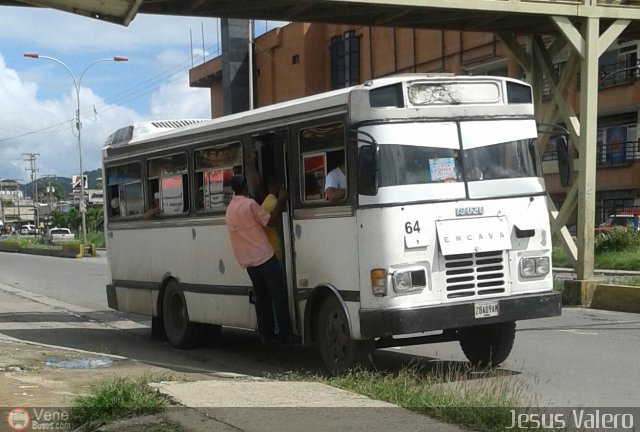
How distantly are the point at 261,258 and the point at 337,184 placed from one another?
1.48 m

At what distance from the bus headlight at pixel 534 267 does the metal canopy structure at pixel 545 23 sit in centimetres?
619

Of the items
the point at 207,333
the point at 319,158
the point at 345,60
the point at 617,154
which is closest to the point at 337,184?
the point at 319,158

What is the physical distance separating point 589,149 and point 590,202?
95 centimetres

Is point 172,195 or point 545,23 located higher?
point 545,23

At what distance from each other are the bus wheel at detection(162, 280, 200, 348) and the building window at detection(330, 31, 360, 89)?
43166 mm

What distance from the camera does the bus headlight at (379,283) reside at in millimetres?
8188

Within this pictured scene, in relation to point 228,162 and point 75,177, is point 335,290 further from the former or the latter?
point 75,177

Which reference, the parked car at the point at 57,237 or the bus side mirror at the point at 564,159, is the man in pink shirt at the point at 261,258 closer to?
the bus side mirror at the point at 564,159

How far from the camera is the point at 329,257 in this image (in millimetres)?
8867

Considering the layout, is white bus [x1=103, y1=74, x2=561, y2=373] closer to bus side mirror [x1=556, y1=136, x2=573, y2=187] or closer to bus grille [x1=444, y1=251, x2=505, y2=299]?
bus grille [x1=444, y1=251, x2=505, y2=299]

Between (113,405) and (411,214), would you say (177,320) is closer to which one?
(411,214)

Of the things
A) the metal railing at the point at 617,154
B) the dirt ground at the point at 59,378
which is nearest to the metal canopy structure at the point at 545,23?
the dirt ground at the point at 59,378

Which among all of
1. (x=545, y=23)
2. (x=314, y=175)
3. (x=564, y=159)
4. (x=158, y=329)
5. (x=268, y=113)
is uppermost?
(x=545, y=23)

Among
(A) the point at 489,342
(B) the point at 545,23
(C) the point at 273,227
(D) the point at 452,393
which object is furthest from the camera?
(B) the point at 545,23
